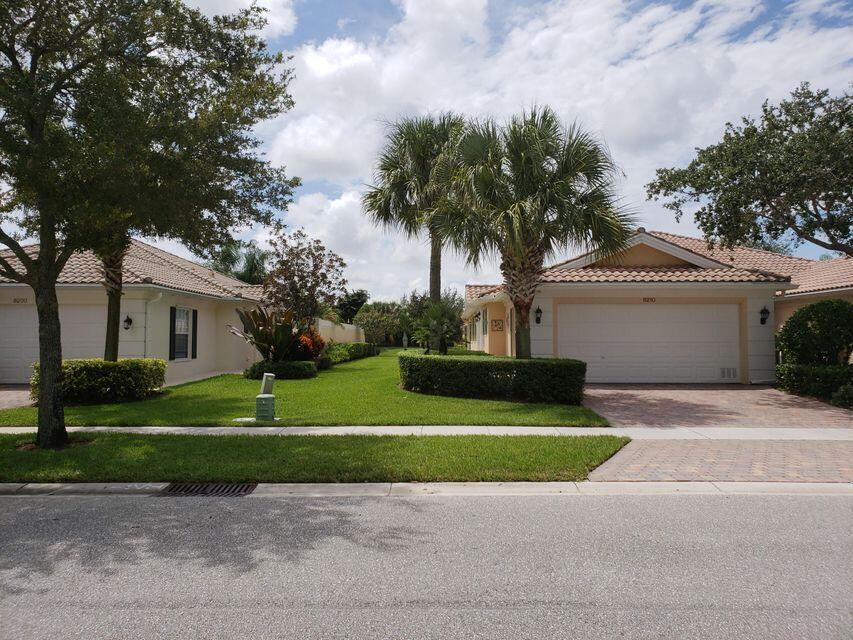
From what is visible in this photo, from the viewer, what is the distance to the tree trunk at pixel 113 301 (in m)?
13.7

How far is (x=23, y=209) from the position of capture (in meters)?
9.60

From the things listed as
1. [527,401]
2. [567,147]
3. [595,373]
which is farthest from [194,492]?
[595,373]

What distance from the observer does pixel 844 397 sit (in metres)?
12.4

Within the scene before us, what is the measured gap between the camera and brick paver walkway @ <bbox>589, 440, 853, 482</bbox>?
698cm

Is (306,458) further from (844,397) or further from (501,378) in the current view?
(844,397)

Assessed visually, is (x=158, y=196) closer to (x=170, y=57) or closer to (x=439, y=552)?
(x=170, y=57)

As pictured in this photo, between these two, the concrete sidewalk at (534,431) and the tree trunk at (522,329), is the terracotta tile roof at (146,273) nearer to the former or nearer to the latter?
the concrete sidewalk at (534,431)

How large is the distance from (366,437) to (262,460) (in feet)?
6.09

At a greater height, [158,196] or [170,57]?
[170,57]

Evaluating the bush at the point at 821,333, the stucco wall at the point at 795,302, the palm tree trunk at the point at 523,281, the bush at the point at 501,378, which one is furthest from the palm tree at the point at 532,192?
the stucco wall at the point at 795,302

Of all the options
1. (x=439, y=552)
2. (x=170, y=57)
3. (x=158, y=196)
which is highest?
(x=170, y=57)

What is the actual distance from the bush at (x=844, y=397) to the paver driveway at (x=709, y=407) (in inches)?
9.3

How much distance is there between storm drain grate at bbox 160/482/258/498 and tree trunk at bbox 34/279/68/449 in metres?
2.78

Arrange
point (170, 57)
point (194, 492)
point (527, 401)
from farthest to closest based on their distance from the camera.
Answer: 1. point (527, 401)
2. point (170, 57)
3. point (194, 492)
